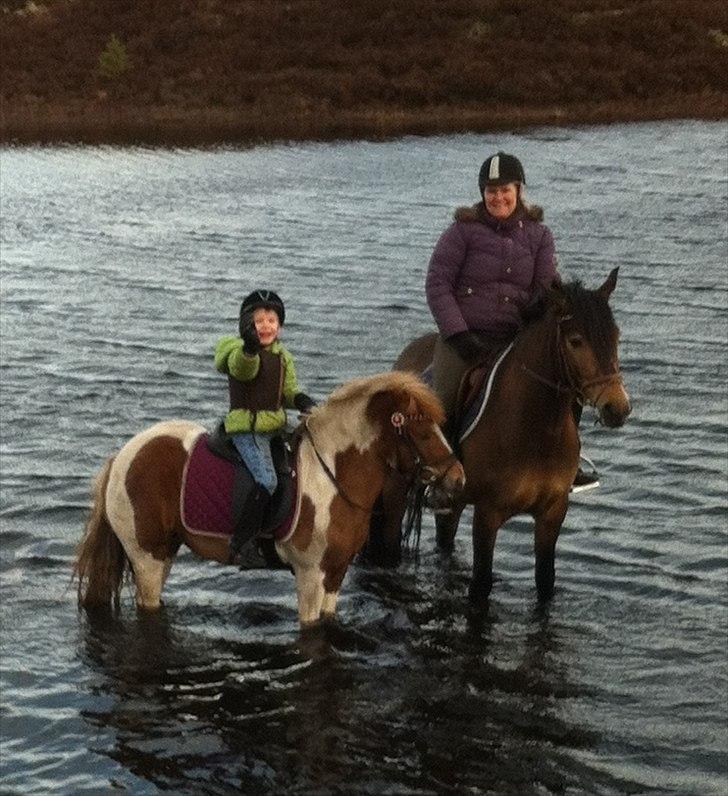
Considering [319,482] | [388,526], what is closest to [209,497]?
[319,482]

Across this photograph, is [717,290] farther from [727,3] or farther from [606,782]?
[727,3]

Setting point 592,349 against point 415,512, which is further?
point 415,512

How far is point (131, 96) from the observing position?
50750 millimetres

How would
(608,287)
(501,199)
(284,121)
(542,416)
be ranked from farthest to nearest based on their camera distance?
(284,121), (501,199), (542,416), (608,287)

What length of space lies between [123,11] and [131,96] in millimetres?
10442

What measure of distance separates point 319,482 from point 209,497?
2.50 ft

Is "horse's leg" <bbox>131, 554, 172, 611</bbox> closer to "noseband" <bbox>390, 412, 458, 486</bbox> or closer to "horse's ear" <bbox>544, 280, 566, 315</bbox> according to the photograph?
"noseband" <bbox>390, 412, 458, 486</bbox>

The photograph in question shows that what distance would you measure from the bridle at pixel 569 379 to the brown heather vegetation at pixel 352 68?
34.6 metres

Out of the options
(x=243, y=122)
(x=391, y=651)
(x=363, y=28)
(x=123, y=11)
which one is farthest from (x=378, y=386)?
(x=123, y=11)

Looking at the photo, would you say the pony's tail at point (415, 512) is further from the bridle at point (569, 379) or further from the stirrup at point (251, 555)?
the stirrup at point (251, 555)

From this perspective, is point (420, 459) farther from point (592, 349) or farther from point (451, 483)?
point (592, 349)

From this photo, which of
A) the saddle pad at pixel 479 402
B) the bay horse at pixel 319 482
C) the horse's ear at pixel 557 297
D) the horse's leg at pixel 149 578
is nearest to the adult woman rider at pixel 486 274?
the saddle pad at pixel 479 402

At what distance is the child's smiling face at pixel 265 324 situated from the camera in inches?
362

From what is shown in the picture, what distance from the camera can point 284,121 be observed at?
156 ft
